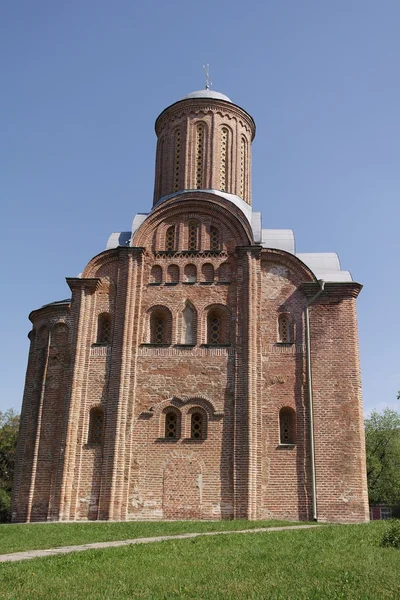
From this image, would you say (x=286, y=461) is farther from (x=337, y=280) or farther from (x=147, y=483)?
(x=337, y=280)

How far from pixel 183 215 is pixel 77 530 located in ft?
33.9

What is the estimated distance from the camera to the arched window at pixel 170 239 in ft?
62.5

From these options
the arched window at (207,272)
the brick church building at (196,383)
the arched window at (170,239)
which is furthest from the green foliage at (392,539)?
the arched window at (170,239)

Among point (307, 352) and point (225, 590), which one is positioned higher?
point (307, 352)

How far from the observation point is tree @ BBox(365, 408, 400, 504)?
35719mm

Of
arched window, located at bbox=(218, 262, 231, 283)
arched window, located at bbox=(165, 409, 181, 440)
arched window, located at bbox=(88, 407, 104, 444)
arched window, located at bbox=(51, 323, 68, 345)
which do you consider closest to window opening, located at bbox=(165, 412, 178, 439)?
arched window, located at bbox=(165, 409, 181, 440)

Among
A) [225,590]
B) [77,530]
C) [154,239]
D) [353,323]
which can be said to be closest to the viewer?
[225,590]

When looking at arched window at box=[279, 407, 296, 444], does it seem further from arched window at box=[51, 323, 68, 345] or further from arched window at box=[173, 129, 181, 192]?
arched window at box=[173, 129, 181, 192]

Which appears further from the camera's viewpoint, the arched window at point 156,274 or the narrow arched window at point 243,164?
the narrow arched window at point 243,164

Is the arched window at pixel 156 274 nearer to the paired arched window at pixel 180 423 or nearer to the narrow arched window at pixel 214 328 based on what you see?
the narrow arched window at pixel 214 328

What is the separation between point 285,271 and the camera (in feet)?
59.8

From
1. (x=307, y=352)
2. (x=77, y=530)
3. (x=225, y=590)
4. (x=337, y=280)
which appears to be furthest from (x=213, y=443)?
(x=225, y=590)

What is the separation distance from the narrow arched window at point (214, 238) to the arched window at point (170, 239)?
123cm

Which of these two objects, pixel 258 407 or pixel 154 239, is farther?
pixel 154 239
